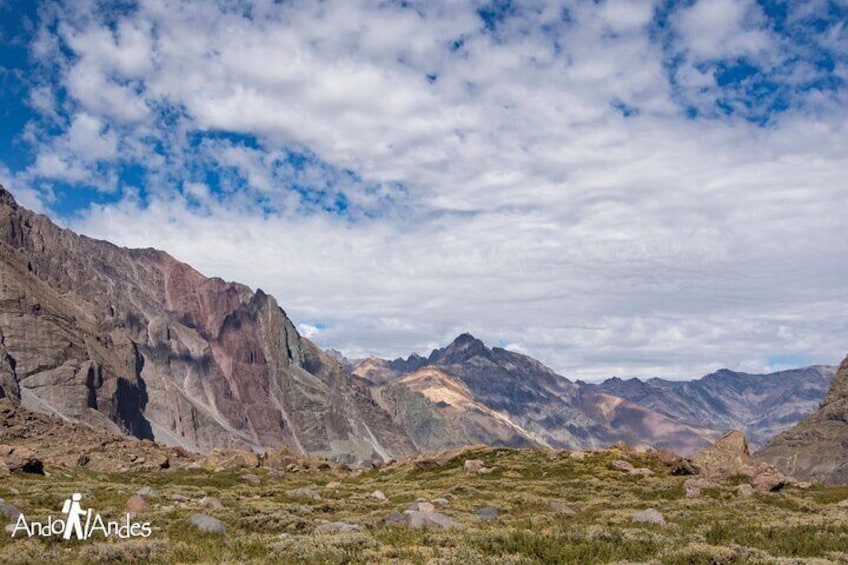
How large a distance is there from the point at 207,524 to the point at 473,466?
46.6 meters

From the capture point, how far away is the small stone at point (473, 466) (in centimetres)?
6725

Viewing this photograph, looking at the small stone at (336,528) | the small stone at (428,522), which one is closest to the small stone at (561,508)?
the small stone at (428,522)

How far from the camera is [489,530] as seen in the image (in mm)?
21625

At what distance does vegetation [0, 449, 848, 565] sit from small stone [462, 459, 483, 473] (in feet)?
43.5

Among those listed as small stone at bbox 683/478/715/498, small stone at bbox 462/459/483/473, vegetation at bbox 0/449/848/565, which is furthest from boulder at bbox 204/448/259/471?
small stone at bbox 683/478/715/498

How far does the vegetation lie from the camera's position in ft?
59.6

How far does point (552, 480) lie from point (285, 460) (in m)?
48.5

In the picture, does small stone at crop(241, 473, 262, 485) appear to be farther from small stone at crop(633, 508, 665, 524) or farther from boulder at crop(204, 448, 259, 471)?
small stone at crop(633, 508, 665, 524)

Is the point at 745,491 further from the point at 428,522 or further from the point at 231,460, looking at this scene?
the point at 231,460

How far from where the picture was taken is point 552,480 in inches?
2285

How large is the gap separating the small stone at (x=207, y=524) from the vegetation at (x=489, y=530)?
455mm

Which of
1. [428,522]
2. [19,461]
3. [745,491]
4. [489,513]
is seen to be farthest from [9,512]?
[745,491]

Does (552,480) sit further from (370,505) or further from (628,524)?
(628,524)

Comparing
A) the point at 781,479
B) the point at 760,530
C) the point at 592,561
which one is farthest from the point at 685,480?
the point at 592,561
